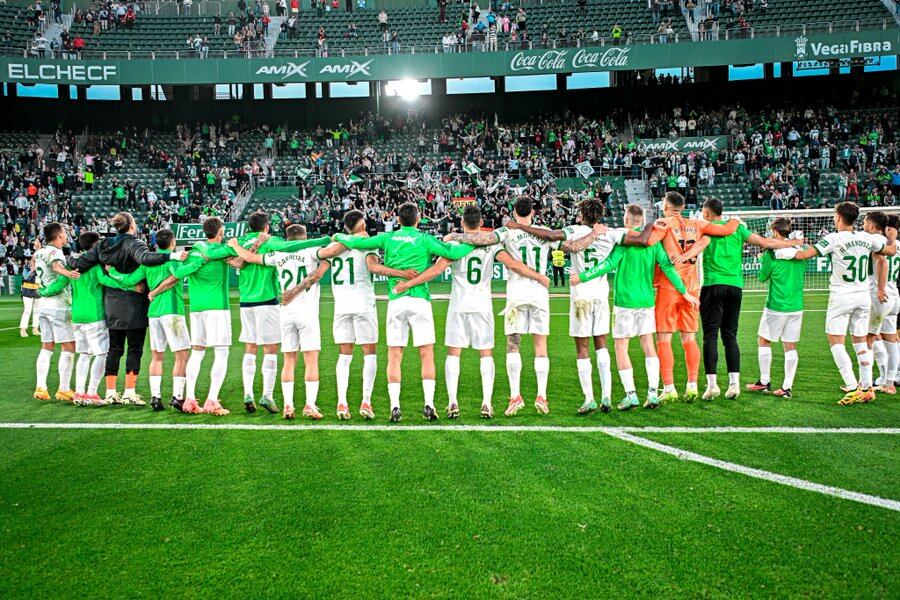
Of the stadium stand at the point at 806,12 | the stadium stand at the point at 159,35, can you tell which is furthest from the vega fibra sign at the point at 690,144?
the stadium stand at the point at 159,35

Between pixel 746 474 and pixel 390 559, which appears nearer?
pixel 390 559

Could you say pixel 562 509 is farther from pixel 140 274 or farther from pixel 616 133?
pixel 616 133

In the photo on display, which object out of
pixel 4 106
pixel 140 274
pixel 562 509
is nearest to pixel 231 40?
pixel 4 106

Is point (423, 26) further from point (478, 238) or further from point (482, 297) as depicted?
point (482, 297)

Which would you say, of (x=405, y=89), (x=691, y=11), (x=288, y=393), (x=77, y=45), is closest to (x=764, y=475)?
(x=288, y=393)

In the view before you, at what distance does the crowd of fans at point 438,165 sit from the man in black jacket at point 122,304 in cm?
2254

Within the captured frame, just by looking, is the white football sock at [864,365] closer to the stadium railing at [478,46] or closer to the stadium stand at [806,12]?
the stadium railing at [478,46]

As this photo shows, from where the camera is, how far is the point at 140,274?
875 centimetres

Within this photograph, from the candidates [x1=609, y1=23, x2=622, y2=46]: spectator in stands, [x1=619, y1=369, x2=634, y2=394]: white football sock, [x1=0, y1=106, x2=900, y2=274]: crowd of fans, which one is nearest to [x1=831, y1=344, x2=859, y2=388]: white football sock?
[x1=619, y1=369, x2=634, y2=394]: white football sock

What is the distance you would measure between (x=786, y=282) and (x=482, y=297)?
12.2ft

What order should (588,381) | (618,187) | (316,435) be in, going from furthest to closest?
(618,187)
(588,381)
(316,435)

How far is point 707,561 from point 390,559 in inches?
72.5

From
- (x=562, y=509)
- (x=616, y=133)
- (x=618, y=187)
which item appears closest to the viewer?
(x=562, y=509)

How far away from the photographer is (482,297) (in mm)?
7637
